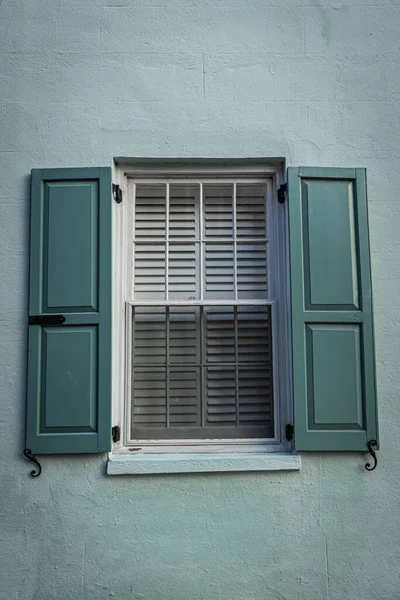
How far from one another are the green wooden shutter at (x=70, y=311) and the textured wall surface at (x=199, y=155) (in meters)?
0.12

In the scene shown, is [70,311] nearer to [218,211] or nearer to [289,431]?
[218,211]

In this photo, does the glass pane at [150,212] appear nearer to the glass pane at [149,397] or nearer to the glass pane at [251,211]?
the glass pane at [251,211]

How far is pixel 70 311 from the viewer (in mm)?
3812

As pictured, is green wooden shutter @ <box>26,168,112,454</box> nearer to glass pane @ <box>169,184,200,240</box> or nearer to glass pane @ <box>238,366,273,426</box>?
glass pane @ <box>169,184,200,240</box>

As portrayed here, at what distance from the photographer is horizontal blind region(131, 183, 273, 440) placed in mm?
3957

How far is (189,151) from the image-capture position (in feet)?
13.1

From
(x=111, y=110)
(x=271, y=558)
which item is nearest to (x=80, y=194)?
(x=111, y=110)

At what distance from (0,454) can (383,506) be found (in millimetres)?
2370

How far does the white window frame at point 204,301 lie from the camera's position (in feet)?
12.8

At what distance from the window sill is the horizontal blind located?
22 cm

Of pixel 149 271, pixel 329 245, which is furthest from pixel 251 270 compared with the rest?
pixel 149 271

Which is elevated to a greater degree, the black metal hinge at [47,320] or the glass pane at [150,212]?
the glass pane at [150,212]

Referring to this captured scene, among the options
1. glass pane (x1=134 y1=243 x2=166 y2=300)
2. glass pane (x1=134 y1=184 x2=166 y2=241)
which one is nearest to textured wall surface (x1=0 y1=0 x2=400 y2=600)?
glass pane (x1=134 y1=184 x2=166 y2=241)

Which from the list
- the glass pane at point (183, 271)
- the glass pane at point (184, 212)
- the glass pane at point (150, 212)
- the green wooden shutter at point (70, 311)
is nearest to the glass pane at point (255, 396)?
the glass pane at point (183, 271)
